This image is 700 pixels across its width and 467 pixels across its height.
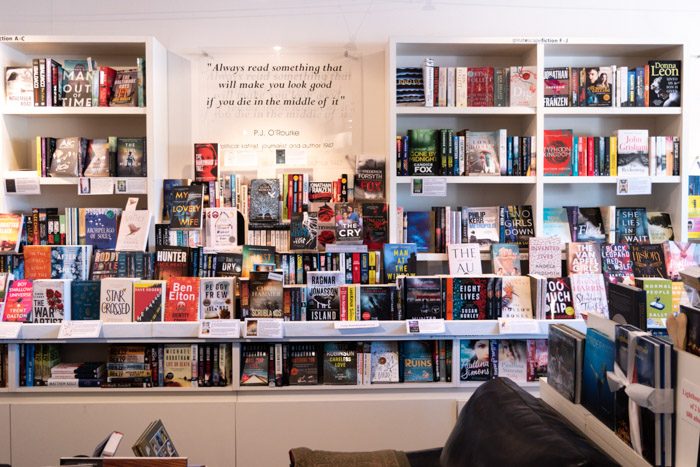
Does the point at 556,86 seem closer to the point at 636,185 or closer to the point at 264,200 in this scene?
the point at 636,185

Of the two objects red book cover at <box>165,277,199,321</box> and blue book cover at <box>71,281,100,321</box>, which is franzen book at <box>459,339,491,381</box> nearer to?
red book cover at <box>165,277,199,321</box>

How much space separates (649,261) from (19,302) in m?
3.35

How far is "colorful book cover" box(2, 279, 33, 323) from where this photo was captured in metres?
3.20

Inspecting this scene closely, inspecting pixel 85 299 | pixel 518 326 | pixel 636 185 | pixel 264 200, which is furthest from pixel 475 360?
pixel 85 299

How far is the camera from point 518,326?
3.16 metres

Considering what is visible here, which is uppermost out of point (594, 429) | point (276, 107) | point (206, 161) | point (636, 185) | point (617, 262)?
point (276, 107)

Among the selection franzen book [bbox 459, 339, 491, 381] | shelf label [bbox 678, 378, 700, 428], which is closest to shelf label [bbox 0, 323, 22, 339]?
franzen book [bbox 459, 339, 491, 381]

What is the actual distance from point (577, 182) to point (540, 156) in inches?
10.2

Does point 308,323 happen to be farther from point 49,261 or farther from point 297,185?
point 49,261

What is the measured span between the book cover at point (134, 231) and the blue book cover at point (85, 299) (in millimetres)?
→ 249

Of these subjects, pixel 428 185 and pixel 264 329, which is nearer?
pixel 264 329

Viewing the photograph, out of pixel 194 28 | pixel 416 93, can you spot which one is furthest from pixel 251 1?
pixel 416 93

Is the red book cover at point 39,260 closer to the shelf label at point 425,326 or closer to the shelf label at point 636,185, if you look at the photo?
the shelf label at point 425,326

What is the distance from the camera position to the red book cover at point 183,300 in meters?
3.20
